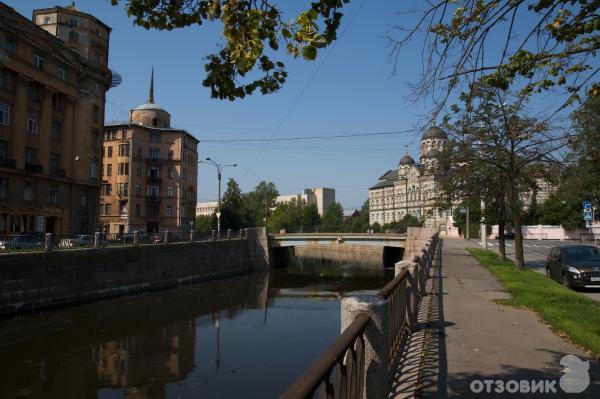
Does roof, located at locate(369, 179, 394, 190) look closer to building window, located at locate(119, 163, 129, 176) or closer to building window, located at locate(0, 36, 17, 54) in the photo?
building window, located at locate(119, 163, 129, 176)

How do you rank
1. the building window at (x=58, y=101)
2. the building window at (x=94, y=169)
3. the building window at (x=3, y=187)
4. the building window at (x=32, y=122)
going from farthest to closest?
the building window at (x=94, y=169) < the building window at (x=58, y=101) < the building window at (x=32, y=122) < the building window at (x=3, y=187)

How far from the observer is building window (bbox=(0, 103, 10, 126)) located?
32.4 meters

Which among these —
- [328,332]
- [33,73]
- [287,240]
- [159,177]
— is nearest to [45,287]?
[328,332]

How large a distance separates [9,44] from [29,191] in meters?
10.0

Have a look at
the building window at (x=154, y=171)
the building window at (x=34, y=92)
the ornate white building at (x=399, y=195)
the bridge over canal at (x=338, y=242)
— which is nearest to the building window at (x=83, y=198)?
the building window at (x=34, y=92)

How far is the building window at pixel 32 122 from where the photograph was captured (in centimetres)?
3484

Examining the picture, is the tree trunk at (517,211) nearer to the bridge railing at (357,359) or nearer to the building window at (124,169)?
the bridge railing at (357,359)

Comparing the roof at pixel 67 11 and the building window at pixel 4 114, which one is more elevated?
the roof at pixel 67 11

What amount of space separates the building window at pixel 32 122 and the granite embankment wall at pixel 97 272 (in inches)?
549

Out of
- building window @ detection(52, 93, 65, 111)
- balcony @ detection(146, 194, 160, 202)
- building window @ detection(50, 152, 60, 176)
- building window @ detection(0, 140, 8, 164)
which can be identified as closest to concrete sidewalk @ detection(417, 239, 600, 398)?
building window @ detection(0, 140, 8, 164)

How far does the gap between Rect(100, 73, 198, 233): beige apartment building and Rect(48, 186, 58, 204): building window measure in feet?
76.0

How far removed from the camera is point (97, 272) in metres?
24.5

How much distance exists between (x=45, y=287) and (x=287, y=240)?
2931 cm

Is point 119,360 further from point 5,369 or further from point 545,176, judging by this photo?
point 545,176
